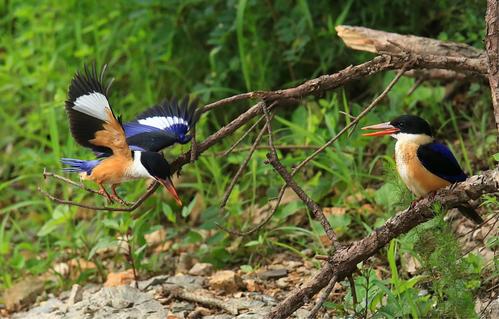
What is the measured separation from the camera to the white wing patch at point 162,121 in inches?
158

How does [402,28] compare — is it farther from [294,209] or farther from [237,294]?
[237,294]

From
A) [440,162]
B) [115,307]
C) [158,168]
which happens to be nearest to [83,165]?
[158,168]

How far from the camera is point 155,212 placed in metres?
5.55

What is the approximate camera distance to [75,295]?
4.76 m

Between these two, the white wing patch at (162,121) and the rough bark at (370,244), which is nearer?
the rough bark at (370,244)

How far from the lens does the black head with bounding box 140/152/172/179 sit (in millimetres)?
3785

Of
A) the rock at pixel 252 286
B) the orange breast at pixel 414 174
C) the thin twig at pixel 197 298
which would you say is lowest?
the rock at pixel 252 286

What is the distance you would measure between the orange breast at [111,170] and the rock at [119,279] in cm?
104

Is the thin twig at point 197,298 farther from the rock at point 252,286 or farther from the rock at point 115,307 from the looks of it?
the rock at point 252,286

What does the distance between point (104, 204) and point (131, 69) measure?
1486mm

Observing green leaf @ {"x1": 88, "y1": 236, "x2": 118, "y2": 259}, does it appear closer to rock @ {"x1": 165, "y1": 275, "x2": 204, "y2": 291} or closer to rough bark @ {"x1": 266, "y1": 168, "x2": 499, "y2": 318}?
rock @ {"x1": 165, "y1": 275, "x2": 204, "y2": 291}

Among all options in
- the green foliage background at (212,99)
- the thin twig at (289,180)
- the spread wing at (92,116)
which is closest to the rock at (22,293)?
the green foliage background at (212,99)

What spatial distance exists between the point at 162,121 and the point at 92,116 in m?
0.39

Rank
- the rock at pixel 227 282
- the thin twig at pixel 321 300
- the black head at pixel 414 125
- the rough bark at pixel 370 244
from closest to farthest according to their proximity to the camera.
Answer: the thin twig at pixel 321 300 < the rough bark at pixel 370 244 < the black head at pixel 414 125 < the rock at pixel 227 282
